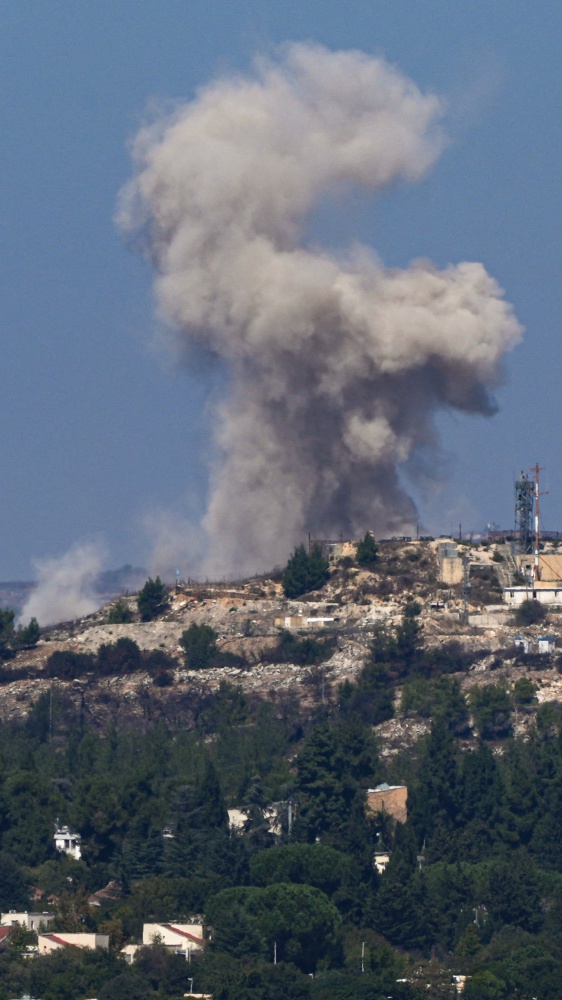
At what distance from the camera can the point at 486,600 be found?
12694 cm

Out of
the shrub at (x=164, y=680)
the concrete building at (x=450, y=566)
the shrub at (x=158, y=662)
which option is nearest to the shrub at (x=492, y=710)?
the concrete building at (x=450, y=566)

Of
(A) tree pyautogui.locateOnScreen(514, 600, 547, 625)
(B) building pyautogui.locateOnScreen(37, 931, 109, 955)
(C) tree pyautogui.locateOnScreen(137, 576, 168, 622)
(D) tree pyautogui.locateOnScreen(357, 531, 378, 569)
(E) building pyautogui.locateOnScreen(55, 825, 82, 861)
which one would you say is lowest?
(B) building pyautogui.locateOnScreen(37, 931, 109, 955)

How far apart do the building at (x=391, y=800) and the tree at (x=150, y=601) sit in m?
25.4

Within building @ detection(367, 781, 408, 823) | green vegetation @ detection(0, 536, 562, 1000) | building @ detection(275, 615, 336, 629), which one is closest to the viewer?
green vegetation @ detection(0, 536, 562, 1000)

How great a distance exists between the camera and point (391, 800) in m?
106

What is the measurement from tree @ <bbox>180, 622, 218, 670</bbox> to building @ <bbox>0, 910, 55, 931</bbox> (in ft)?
120

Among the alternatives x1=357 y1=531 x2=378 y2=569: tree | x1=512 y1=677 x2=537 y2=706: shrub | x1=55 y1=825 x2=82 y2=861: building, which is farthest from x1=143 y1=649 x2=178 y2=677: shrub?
x1=55 y1=825 x2=82 y2=861: building

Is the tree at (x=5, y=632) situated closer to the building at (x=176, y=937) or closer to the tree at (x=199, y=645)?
the tree at (x=199, y=645)

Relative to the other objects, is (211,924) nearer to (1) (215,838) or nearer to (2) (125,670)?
(1) (215,838)

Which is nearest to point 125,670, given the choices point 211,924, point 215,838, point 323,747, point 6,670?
point 6,670

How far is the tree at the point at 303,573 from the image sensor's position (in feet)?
419

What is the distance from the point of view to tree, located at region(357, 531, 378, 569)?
5015 inches

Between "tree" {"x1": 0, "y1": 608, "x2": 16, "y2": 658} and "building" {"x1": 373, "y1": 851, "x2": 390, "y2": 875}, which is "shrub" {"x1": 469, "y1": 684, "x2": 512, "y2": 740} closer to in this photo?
"building" {"x1": 373, "y1": 851, "x2": 390, "y2": 875}

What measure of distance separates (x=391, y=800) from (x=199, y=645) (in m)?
22.3
